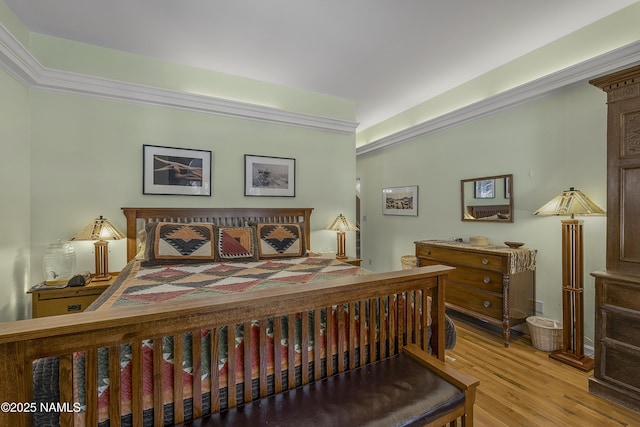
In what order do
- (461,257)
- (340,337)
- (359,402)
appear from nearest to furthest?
1. (359,402)
2. (340,337)
3. (461,257)

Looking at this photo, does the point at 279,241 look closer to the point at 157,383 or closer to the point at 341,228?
the point at 341,228

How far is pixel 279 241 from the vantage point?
2895mm

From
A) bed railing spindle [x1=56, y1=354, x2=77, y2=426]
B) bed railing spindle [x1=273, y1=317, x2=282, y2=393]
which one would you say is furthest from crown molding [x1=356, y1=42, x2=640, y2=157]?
bed railing spindle [x1=56, y1=354, x2=77, y2=426]

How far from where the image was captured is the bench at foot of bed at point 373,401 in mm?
1023

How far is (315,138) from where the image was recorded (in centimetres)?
380

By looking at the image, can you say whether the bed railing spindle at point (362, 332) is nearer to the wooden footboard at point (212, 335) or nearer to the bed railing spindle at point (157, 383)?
the wooden footboard at point (212, 335)

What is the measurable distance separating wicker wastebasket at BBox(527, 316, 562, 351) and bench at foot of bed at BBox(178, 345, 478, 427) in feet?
5.97

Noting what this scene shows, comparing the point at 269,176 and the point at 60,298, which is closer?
the point at 60,298

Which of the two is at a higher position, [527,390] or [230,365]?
[230,365]

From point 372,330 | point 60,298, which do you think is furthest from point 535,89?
point 60,298

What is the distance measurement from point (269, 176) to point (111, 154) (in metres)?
1.59

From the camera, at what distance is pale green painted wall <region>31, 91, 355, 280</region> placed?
8.52ft

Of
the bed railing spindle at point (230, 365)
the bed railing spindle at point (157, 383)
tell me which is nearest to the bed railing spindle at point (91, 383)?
the bed railing spindle at point (157, 383)

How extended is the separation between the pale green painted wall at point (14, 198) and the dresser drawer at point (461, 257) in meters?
3.89
